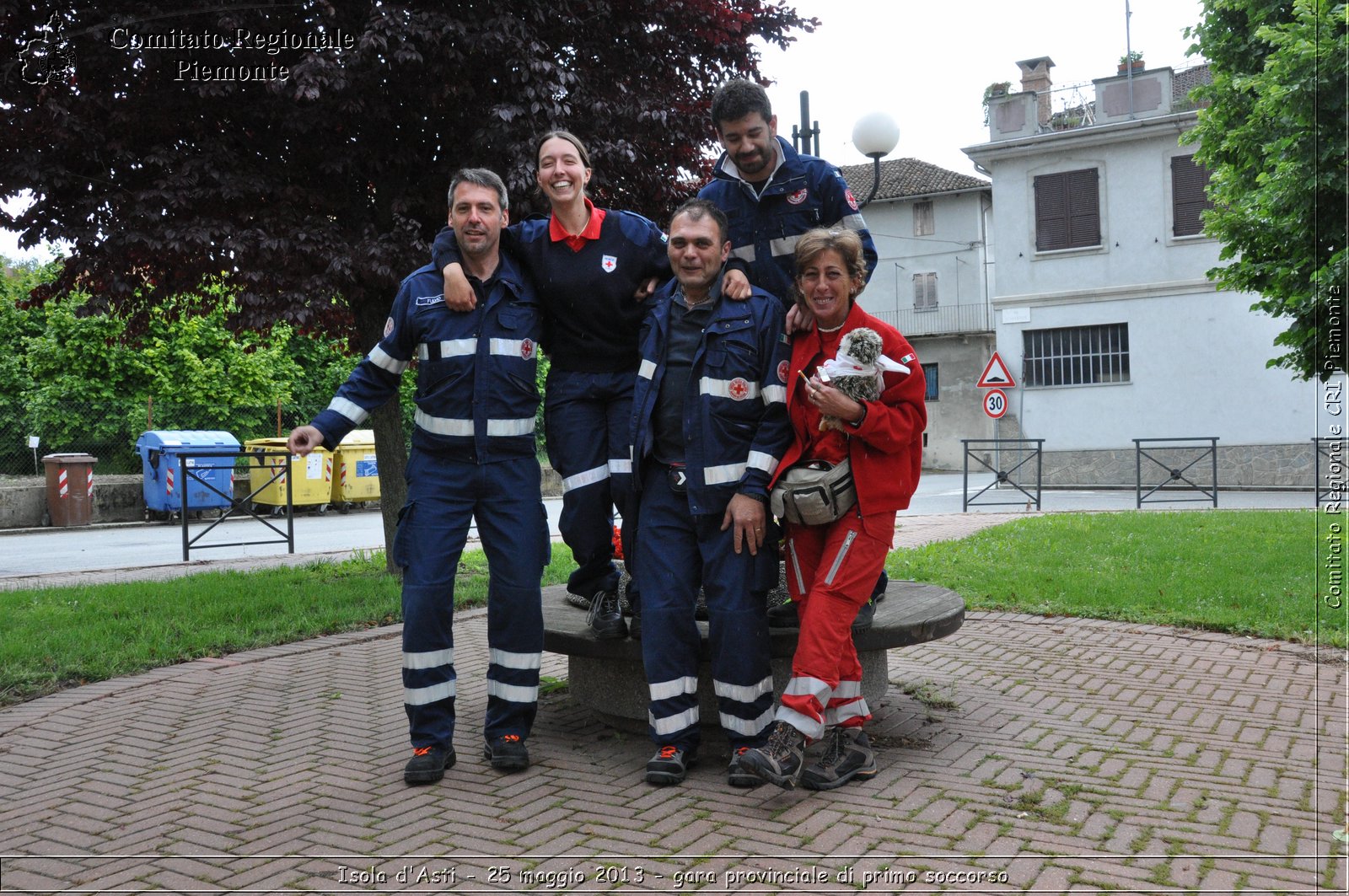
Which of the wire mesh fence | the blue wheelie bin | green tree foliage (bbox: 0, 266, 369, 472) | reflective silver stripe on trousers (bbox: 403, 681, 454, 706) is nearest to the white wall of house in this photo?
green tree foliage (bbox: 0, 266, 369, 472)

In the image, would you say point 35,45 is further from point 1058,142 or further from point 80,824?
point 1058,142

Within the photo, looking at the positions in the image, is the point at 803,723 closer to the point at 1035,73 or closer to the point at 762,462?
the point at 762,462

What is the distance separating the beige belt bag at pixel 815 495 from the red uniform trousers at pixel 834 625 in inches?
3.4

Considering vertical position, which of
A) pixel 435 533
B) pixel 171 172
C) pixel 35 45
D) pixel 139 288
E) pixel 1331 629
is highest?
pixel 35 45

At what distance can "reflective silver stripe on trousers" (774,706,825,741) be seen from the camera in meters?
3.84

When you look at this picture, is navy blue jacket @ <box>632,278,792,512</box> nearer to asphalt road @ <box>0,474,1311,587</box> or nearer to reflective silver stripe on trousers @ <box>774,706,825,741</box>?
reflective silver stripe on trousers @ <box>774,706,825,741</box>

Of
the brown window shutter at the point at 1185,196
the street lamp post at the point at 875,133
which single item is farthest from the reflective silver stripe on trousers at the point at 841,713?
the brown window shutter at the point at 1185,196

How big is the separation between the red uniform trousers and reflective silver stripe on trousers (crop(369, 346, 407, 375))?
1813 mm

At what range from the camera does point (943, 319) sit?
1572 inches

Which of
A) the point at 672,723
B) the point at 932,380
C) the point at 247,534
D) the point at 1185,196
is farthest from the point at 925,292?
the point at 672,723

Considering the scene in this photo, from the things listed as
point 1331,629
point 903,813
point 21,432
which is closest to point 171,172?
point 903,813

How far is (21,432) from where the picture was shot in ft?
71.1

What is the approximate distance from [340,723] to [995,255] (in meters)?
26.7

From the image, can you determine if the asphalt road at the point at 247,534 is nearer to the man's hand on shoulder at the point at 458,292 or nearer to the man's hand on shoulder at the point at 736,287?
the man's hand on shoulder at the point at 458,292
